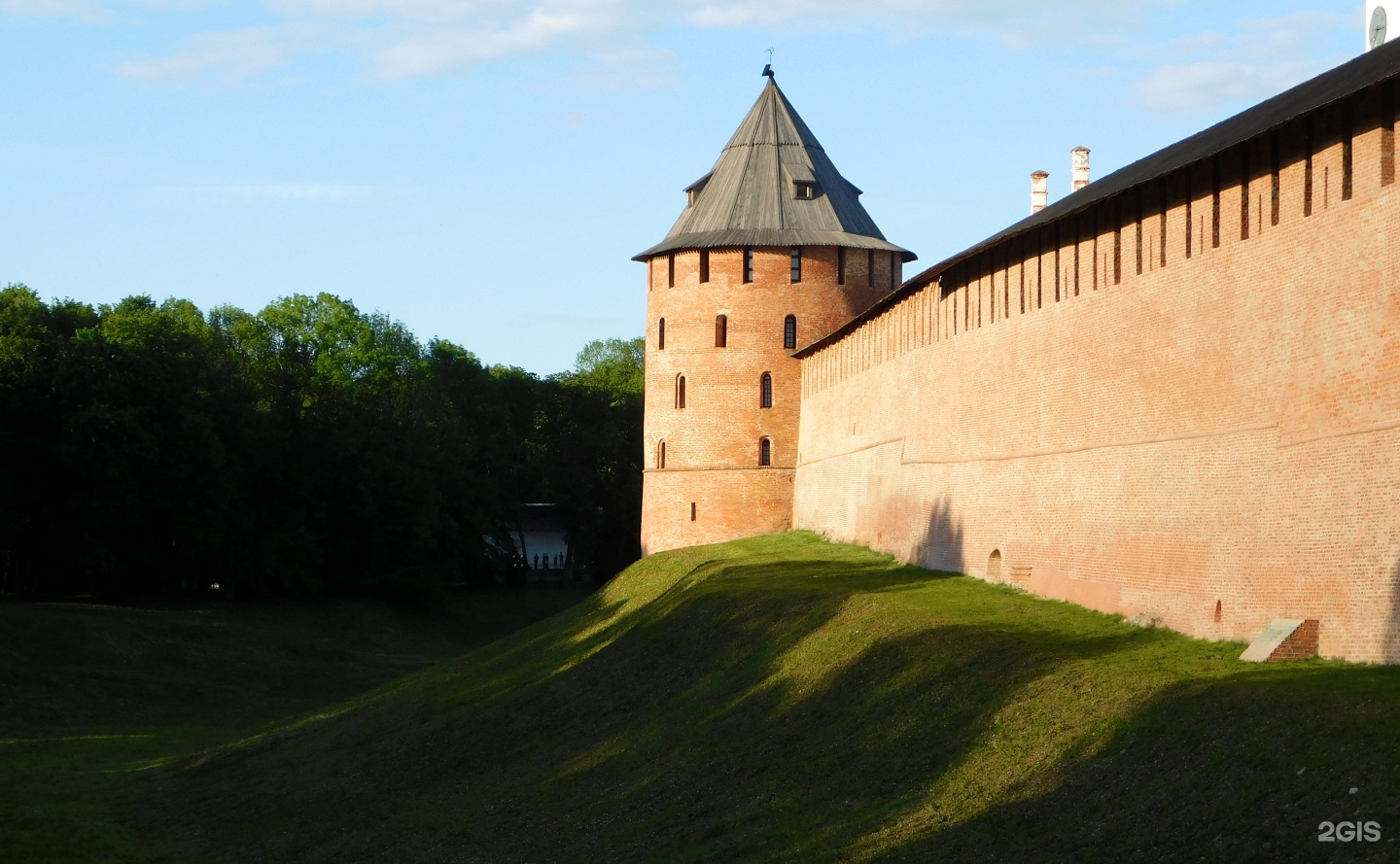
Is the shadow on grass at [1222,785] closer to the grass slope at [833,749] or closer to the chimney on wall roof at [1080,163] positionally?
the grass slope at [833,749]

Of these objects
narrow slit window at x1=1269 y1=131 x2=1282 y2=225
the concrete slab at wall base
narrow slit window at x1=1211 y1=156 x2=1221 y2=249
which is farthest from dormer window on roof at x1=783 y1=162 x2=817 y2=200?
the concrete slab at wall base

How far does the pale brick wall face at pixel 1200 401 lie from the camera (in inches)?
535

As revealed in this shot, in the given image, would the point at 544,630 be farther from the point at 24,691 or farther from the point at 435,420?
the point at 435,420

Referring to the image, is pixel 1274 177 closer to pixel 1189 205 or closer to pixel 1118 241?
pixel 1189 205

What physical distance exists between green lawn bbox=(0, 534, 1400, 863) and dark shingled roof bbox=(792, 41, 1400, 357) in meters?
4.51

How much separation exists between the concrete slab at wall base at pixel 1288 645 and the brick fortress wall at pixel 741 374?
2491 centimetres

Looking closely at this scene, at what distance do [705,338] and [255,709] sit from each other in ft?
43.7

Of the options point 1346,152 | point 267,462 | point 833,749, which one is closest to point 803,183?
point 267,462

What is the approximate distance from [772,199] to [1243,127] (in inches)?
894

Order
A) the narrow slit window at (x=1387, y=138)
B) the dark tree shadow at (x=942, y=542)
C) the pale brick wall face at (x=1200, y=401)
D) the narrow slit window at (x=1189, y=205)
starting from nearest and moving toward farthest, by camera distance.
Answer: the narrow slit window at (x=1387, y=138) < the pale brick wall face at (x=1200, y=401) < the narrow slit window at (x=1189, y=205) < the dark tree shadow at (x=942, y=542)

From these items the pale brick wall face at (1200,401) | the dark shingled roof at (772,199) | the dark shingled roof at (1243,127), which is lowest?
the pale brick wall face at (1200,401)

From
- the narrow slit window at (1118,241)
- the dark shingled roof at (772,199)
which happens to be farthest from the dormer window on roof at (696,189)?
the narrow slit window at (1118,241)

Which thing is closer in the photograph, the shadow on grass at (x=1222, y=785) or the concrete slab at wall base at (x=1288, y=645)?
the shadow on grass at (x=1222, y=785)

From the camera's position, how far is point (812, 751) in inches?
587
